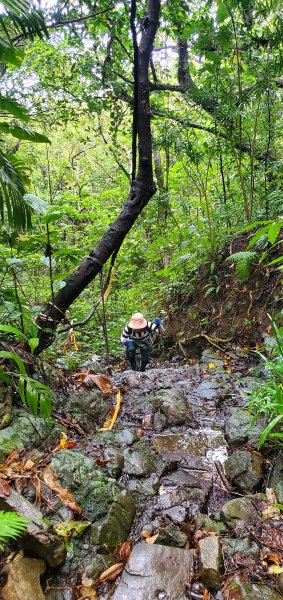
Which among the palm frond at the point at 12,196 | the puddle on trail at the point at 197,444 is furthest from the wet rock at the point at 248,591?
the palm frond at the point at 12,196

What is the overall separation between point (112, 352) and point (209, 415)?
4442 mm

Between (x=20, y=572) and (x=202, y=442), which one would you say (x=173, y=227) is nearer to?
(x=202, y=442)

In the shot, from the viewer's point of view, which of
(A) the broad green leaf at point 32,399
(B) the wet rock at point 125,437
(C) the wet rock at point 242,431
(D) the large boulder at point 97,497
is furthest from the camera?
(B) the wet rock at point 125,437

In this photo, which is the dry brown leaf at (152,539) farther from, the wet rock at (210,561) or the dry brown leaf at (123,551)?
the wet rock at (210,561)

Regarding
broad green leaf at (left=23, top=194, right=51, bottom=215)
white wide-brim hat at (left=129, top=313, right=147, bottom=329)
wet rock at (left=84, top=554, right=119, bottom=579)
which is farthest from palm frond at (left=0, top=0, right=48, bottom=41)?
white wide-brim hat at (left=129, top=313, right=147, bottom=329)

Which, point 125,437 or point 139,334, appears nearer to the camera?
point 125,437

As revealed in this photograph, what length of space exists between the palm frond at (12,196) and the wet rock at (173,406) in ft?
7.66

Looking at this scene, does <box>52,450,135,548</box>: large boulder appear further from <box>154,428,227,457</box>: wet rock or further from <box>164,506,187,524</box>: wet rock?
<box>154,428,227,457</box>: wet rock

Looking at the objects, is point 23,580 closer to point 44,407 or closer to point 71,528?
point 71,528

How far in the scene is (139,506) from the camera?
8.05 feet

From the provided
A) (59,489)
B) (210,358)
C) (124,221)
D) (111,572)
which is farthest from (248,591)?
(210,358)

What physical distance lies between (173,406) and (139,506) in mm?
1411

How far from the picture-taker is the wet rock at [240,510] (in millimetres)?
2217

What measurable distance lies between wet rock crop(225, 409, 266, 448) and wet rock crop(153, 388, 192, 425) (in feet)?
1.84
